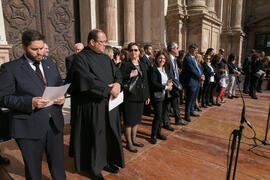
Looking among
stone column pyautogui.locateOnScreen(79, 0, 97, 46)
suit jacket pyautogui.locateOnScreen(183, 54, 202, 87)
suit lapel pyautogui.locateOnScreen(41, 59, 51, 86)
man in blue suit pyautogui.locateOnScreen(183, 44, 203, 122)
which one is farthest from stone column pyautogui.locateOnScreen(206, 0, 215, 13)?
suit lapel pyautogui.locateOnScreen(41, 59, 51, 86)

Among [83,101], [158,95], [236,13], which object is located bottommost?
[158,95]

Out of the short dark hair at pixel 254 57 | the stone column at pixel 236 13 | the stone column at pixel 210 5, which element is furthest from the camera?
the stone column at pixel 236 13

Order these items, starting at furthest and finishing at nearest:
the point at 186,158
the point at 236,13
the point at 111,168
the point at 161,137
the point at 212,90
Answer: the point at 236,13 < the point at 212,90 < the point at 161,137 < the point at 186,158 < the point at 111,168

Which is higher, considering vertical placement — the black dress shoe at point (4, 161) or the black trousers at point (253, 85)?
the black trousers at point (253, 85)

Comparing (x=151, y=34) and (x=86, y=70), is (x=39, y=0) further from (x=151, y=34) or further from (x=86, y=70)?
(x=86, y=70)

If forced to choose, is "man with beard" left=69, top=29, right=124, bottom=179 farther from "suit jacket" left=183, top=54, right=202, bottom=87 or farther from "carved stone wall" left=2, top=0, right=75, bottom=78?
"carved stone wall" left=2, top=0, right=75, bottom=78

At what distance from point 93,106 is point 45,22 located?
5.67 meters

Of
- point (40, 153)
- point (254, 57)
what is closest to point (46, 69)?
point (40, 153)

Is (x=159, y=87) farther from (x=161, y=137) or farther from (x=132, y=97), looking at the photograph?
(x=161, y=137)

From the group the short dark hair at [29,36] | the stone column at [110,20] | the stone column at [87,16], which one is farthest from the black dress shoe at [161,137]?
the stone column at [87,16]

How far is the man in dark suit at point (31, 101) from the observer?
171 centimetres

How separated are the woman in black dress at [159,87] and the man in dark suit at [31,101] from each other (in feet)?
6.06

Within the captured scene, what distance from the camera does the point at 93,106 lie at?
2307 mm

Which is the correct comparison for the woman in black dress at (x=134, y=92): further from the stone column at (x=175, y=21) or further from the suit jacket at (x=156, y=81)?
the stone column at (x=175, y=21)
